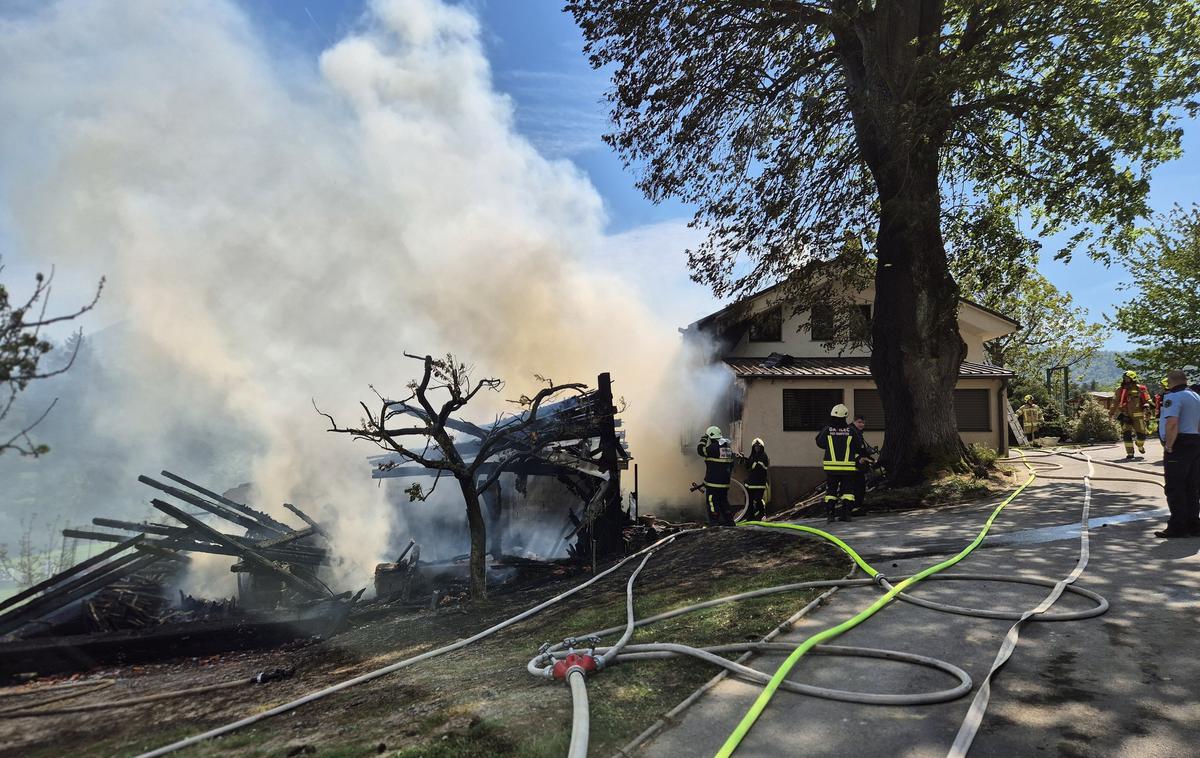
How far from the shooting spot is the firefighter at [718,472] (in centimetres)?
1034

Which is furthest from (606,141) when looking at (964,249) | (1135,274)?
(1135,274)

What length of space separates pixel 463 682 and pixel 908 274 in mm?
10668

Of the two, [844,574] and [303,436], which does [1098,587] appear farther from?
[303,436]

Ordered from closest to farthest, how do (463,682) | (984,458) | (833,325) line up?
(463,682)
(984,458)
(833,325)

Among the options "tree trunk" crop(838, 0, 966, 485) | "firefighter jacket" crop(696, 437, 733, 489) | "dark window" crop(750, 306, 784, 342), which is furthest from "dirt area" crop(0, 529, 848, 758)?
"dark window" crop(750, 306, 784, 342)

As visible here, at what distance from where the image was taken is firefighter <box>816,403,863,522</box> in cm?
970

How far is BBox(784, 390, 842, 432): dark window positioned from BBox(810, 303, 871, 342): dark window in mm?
3473

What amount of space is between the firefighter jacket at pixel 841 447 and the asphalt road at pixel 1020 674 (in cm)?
302

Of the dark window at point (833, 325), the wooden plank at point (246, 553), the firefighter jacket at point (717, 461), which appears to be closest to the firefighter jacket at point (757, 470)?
the firefighter jacket at point (717, 461)

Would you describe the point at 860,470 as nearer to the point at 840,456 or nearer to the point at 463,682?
the point at 840,456

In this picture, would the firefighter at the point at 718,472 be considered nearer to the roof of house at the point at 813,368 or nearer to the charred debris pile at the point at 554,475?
the charred debris pile at the point at 554,475

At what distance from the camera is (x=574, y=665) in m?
4.14

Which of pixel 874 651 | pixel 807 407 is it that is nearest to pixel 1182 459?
pixel 874 651

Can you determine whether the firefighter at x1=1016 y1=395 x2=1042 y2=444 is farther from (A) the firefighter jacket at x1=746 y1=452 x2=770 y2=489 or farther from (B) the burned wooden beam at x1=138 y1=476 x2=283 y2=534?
(B) the burned wooden beam at x1=138 y1=476 x2=283 y2=534
